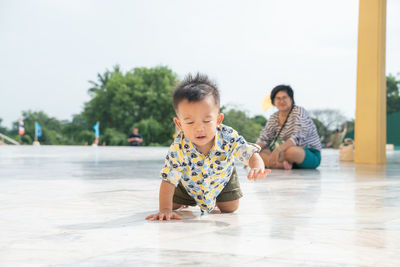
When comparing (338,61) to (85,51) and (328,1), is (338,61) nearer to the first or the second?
(328,1)

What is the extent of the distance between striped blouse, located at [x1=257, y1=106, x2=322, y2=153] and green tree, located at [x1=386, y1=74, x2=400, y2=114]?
34179 millimetres

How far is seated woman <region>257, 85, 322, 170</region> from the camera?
6.13 m

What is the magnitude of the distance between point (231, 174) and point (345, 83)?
200ft

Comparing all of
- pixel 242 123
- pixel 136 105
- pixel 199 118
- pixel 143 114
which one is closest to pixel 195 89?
pixel 199 118

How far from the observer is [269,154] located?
6.48 m

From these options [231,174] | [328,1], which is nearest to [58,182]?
[231,174]

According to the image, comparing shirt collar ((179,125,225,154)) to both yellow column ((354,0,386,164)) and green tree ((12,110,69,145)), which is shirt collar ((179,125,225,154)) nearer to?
yellow column ((354,0,386,164))

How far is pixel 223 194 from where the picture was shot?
2.50 m

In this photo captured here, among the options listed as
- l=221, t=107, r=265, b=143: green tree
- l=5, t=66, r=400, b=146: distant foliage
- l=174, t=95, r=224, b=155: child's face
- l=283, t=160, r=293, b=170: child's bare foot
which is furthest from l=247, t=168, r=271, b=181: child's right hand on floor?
l=221, t=107, r=265, b=143: green tree

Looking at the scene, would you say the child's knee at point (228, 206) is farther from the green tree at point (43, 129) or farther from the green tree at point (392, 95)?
the green tree at point (43, 129)

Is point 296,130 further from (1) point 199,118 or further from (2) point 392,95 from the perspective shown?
(2) point 392,95

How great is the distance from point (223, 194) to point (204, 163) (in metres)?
0.24

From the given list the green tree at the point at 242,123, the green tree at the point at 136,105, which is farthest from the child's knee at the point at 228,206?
the green tree at the point at 242,123

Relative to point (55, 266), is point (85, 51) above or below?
above
